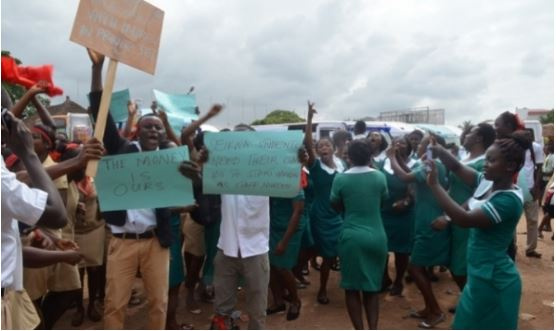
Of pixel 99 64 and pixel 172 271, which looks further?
pixel 172 271

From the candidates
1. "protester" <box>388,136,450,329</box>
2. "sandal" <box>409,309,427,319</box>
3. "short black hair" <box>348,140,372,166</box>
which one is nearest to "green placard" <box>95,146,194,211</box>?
"short black hair" <box>348,140,372,166</box>

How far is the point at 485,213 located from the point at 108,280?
2488 mm

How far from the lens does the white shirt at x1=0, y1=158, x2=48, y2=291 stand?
182 centimetres

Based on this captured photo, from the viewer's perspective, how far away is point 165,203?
3.09m

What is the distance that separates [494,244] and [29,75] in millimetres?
2984

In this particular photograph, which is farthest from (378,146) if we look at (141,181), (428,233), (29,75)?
(29,75)

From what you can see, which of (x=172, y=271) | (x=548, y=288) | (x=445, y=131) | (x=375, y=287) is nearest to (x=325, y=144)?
(x=375, y=287)

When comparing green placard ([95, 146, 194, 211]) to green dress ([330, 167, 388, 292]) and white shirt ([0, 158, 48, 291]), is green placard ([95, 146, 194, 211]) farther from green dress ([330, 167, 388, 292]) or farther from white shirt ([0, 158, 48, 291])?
green dress ([330, 167, 388, 292])

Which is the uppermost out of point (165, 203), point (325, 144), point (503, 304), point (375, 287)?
point (325, 144)

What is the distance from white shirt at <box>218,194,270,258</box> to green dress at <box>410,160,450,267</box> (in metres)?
1.76

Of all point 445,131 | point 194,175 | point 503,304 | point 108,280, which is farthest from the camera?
point 445,131

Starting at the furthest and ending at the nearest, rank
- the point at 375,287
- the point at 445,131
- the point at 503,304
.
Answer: the point at 445,131, the point at 375,287, the point at 503,304

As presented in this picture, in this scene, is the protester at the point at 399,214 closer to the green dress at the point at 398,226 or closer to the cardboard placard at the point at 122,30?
the green dress at the point at 398,226

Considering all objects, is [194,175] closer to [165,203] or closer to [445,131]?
[165,203]
